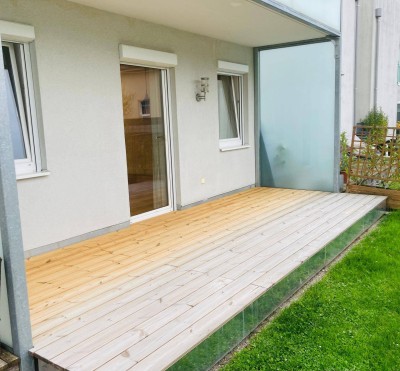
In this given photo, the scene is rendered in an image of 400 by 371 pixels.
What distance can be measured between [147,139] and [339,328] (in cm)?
352

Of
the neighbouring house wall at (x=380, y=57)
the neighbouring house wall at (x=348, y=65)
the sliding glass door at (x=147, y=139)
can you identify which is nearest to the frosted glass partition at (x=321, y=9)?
the sliding glass door at (x=147, y=139)

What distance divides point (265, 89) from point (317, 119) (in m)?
1.15

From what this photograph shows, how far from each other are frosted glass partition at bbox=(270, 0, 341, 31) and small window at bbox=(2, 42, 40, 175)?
2942 millimetres

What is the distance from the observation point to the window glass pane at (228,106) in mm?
7121

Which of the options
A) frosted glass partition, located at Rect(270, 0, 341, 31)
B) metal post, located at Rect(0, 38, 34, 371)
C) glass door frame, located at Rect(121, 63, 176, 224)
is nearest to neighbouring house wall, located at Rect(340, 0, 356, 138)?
frosted glass partition, located at Rect(270, 0, 341, 31)

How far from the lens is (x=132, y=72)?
17.4 ft

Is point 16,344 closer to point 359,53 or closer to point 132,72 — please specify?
point 132,72

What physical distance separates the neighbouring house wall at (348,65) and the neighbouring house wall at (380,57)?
2.78ft

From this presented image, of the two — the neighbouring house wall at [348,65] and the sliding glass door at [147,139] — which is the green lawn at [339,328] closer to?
the sliding glass door at [147,139]

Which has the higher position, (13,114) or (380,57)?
(380,57)

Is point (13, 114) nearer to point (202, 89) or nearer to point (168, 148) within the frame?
point (168, 148)

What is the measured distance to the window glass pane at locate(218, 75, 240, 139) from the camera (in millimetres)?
7121

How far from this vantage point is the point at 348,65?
15.0m

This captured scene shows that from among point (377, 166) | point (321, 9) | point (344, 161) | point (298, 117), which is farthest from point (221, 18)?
point (344, 161)
